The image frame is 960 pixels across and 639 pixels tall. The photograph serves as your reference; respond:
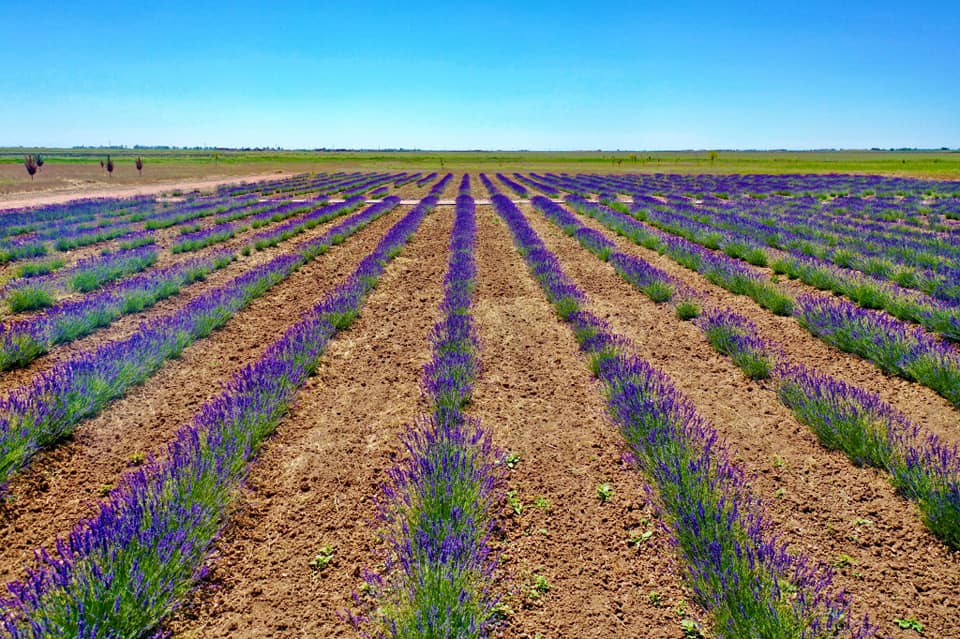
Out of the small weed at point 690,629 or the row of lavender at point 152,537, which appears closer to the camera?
the row of lavender at point 152,537

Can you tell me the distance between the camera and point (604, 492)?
3.44 metres

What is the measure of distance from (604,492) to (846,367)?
3853 millimetres

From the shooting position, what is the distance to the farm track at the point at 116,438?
120 inches

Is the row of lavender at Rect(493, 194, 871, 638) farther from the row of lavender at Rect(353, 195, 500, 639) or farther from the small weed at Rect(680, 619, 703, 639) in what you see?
the row of lavender at Rect(353, 195, 500, 639)

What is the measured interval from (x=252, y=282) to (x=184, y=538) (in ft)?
22.4

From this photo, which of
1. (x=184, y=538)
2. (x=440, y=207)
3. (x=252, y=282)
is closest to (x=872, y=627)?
(x=184, y=538)

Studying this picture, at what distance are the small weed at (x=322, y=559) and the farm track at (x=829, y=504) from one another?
2.74 meters

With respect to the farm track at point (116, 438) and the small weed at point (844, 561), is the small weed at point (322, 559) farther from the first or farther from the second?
the small weed at point (844, 561)

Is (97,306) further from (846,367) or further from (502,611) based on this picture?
(846,367)

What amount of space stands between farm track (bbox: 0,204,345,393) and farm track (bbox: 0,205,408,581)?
3.81ft

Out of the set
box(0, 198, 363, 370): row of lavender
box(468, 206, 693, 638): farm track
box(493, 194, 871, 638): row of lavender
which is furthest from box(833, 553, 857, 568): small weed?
box(0, 198, 363, 370): row of lavender

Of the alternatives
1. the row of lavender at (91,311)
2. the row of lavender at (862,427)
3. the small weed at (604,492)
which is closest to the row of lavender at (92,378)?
the row of lavender at (91,311)

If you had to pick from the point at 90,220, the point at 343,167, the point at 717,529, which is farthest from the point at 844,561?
the point at 343,167

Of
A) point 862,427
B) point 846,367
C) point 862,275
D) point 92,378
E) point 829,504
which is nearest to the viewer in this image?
point 829,504
